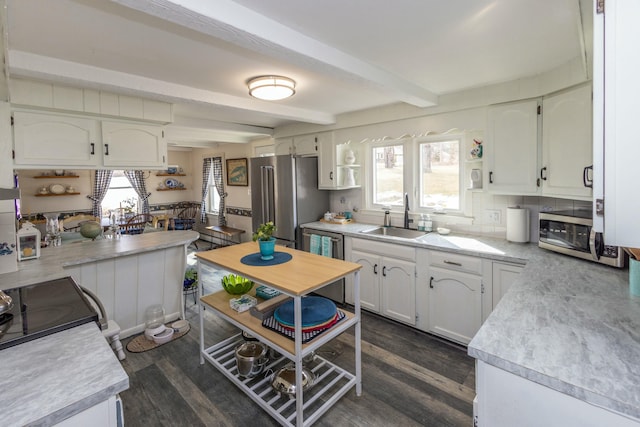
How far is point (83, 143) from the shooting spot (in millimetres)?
2586

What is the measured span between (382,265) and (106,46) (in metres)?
2.77

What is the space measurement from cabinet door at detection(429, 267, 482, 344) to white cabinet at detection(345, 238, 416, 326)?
203 mm

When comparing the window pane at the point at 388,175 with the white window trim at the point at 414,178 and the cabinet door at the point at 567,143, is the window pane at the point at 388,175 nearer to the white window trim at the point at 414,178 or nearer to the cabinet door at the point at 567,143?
the white window trim at the point at 414,178

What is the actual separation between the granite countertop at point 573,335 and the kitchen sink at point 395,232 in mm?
1385

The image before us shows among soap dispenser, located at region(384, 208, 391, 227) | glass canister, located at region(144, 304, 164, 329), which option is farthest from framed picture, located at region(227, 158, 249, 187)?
glass canister, located at region(144, 304, 164, 329)

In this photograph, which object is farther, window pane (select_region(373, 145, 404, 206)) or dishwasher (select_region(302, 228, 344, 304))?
window pane (select_region(373, 145, 404, 206))

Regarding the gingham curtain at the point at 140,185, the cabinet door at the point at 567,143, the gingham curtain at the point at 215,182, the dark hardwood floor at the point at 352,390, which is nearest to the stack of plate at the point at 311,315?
the dark hardwood floor at the point at 352,390

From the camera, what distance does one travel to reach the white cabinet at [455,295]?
99.3 inches

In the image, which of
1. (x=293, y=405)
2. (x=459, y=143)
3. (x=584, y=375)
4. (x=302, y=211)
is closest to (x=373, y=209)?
(x=302, y=211)

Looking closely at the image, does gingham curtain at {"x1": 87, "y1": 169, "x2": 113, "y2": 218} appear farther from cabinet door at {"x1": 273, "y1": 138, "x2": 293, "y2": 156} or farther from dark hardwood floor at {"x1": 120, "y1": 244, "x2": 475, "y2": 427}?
dark hardwood floor at {"x1": 120, "y1": 244, "x2": 475, "y2": 427}

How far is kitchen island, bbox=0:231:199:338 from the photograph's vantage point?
247cm

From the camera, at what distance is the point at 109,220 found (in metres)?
5.91

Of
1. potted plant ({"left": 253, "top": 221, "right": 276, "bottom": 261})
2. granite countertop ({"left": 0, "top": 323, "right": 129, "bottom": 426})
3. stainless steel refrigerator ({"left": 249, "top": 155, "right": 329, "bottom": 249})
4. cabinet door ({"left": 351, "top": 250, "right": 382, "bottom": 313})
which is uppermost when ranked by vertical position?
stainless steel refrigerator ({"left": 249, "top": 155, "right": 329, "bottom": 249})

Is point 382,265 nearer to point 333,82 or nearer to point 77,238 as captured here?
point 333,82
